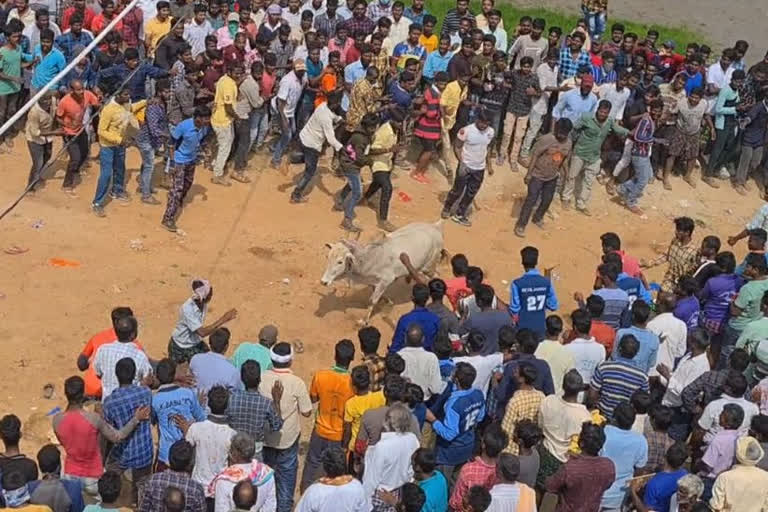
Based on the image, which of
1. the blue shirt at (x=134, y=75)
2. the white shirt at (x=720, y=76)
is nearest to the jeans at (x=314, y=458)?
the blue shirt at (x=134, y=75)

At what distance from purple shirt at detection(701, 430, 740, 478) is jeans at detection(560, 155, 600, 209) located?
7977 mm

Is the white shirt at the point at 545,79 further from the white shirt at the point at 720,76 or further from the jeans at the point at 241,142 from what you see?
the jeans at the point at 241,142

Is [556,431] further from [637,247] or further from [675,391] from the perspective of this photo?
[637,247]

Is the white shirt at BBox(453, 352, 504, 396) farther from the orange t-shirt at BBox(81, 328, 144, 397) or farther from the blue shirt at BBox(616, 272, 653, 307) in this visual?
the orange t-shirt at BBox(81, 328, 144, 397)

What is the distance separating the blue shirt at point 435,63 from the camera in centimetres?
1655

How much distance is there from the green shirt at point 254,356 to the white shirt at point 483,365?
69.1 inches

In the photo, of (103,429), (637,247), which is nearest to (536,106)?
(637,247)

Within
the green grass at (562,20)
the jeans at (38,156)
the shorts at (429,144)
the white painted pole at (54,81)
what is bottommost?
the jeans at (38,156)

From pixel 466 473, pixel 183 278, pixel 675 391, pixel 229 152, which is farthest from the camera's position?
pixel 229 152

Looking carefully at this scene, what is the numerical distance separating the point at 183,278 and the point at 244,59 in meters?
4.14

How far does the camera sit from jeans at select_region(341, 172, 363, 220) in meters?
14.9

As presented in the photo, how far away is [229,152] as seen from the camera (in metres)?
15.9

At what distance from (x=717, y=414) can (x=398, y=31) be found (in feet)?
32.7

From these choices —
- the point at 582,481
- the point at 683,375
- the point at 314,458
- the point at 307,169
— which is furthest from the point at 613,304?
the point at 307,169
